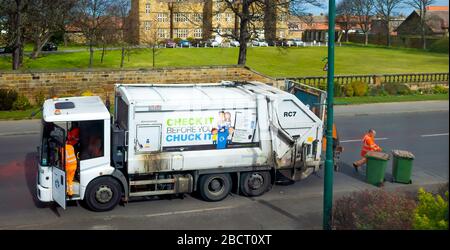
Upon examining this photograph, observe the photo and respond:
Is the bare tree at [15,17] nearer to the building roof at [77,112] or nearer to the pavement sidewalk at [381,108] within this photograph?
the pavement sidewalk at [381,108]

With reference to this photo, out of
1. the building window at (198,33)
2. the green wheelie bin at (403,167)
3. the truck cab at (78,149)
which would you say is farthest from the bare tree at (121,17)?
the truck cab at (78,149)

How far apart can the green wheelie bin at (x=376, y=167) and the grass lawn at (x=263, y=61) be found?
34163 mm

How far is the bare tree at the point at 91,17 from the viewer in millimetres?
51156

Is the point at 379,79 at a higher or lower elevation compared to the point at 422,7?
lower

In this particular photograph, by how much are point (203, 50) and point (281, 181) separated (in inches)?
2140

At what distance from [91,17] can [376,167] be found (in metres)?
43.6

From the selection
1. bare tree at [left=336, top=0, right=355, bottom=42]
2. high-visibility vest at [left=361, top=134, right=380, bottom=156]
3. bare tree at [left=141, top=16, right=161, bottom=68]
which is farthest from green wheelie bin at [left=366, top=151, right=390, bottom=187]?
bare tree at [left=141, top=16, right=161, bottom=68]

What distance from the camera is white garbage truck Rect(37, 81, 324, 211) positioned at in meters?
11.8

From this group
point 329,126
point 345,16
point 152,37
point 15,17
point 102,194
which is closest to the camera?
point 329,126

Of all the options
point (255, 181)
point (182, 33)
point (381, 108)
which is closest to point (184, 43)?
point (182, 33)

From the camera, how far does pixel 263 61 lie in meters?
63.2

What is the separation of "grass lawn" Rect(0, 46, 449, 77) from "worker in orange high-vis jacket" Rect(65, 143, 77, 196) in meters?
38.4

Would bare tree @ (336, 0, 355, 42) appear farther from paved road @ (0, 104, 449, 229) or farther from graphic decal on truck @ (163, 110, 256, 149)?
graphic decal on truck @ (163, 110, 256, 149)

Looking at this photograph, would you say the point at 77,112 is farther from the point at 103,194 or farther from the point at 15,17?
the point at 15,17
